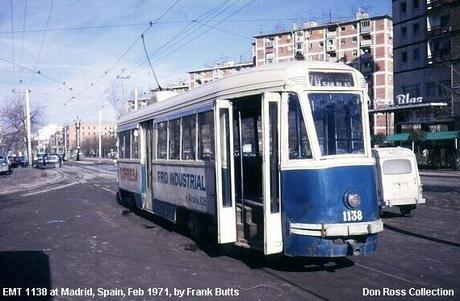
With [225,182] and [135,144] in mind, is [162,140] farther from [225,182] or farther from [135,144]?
[225,182]

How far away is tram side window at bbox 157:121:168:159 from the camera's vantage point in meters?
11.7

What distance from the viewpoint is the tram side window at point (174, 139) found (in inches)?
428

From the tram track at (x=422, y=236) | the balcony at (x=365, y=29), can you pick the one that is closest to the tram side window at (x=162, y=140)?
the tram track at (x=422, y=236)

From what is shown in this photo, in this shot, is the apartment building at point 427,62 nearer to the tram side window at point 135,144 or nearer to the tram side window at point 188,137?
the tram side window at point 135,144

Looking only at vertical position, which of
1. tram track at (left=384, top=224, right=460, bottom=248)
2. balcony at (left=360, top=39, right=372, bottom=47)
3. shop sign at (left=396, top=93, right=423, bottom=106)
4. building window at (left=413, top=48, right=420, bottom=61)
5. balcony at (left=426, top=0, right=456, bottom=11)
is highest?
balcony at (left=360, top=39, right=372, bottom=47)

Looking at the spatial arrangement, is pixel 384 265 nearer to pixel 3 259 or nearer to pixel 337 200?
pixel 337 200

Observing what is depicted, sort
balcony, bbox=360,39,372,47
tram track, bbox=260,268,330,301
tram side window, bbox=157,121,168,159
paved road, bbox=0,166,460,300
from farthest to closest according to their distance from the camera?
1. balcony, bbox=360,39,372,47
2. tram side window, bbox=157,121,168,159
3. paved road, bbox=0,166,460,300
4. tram track, bbox=260,268,330,301

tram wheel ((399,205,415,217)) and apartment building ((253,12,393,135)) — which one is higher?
apartment building ((253,12,393,135))

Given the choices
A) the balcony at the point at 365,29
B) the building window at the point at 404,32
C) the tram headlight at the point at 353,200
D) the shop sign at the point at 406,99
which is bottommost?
the tram headlight at the point at 353,200

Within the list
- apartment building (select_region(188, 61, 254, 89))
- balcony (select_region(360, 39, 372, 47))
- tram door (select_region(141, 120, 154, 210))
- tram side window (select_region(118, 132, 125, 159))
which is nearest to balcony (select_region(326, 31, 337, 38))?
balcony (select_region(360, 39, 372, 47))

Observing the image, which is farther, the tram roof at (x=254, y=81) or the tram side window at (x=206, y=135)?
the tram side window at (x=206, y=135)

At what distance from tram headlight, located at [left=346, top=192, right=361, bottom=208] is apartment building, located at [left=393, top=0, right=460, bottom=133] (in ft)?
150

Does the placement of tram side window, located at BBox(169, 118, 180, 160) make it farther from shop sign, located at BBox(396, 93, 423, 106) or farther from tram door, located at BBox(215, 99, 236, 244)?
shop sign, located at BBox(396, 93, 423, 106)

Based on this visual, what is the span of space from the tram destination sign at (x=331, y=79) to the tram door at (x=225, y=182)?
1599 millimetres
